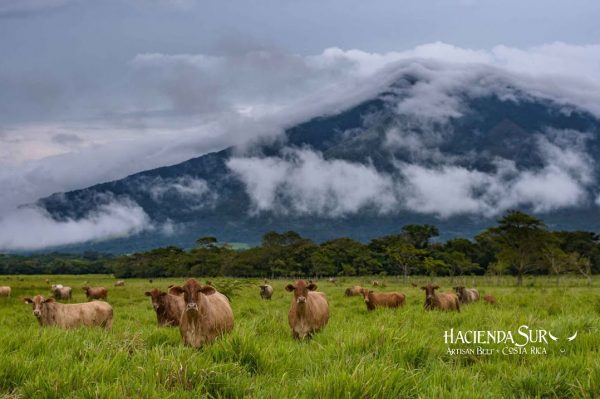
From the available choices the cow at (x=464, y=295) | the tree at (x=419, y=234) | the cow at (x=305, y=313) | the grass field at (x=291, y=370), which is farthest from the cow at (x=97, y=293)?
the tree at (x=419, y=234)

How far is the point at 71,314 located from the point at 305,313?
28.7 ft

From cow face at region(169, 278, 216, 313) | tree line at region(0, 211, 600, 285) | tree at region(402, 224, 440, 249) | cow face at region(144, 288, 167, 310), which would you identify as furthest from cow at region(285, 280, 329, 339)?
tree at region(402, 224, 440, 249)

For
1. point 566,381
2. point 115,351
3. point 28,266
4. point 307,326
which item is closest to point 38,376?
point 115,351

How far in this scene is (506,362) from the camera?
7191 mm

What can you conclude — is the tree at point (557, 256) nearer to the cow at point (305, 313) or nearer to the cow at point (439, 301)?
the cow at point (439, 301)

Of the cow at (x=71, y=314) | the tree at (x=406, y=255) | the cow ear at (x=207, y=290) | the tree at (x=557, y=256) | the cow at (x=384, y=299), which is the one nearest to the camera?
the cow ear at (x=207, y=290)

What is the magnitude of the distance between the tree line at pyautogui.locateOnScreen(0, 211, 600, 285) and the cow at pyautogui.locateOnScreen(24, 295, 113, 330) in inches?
3080

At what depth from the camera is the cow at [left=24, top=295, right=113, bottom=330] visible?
51.1ft

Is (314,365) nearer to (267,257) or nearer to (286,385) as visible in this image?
(286,385)

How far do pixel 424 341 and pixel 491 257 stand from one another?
12045 cm

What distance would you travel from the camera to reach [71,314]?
1602 cm

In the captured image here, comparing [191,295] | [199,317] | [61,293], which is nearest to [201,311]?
[199,317]

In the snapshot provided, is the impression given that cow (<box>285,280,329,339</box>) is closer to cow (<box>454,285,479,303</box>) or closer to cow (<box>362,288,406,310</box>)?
cow (<box>362,288,406,310</box>)

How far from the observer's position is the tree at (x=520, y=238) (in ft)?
273
